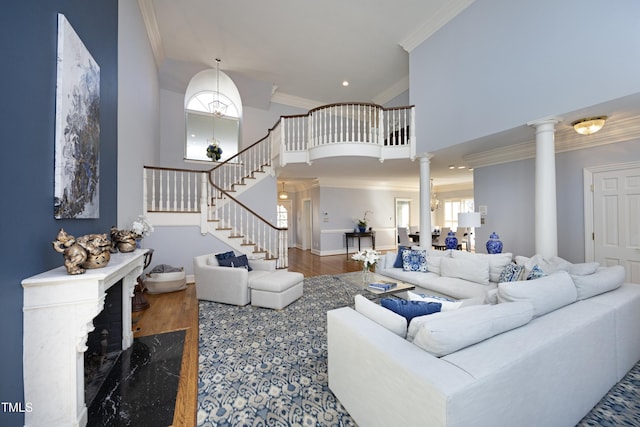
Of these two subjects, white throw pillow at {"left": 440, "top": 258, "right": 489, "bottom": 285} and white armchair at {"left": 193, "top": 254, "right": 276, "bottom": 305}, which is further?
white armchair at {"left": 193, "top": 254, "right": 276, "bottom": 305}

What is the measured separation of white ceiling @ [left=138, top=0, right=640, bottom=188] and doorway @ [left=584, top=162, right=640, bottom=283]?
3.30 feet

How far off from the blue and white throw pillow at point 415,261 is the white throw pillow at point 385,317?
8.97 feet

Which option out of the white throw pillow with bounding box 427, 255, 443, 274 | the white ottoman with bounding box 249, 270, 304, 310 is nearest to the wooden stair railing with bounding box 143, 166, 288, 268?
the white ottoman with bounding box 249, 270, 304, 310

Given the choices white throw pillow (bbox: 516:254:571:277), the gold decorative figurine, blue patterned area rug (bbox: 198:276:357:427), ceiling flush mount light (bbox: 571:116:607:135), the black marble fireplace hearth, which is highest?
ceiling flush mount light (bbox: 571:116:607:135)

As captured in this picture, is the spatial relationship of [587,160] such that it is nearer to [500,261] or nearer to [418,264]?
[500,261]

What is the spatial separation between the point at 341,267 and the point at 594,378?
499cm

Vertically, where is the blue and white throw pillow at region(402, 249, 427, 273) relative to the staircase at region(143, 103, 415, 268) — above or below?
below

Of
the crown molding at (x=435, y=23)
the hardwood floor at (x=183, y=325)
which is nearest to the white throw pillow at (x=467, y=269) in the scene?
the hardwood floor at (x=183, y=325)

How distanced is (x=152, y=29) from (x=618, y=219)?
332 inches

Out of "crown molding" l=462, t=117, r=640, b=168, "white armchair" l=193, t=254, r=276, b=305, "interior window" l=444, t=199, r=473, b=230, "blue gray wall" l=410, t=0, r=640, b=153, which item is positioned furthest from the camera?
"interior window" l=444, t=199, r=473, b=230

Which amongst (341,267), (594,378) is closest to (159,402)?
(594,378)

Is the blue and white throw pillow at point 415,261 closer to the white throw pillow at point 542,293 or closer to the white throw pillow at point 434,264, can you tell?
the white throw pillow at point 434,264

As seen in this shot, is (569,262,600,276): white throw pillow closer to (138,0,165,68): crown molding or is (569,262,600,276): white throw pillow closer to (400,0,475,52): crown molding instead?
(400,0,475,52): crown molding

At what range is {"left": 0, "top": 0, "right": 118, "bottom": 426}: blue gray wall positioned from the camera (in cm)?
129
